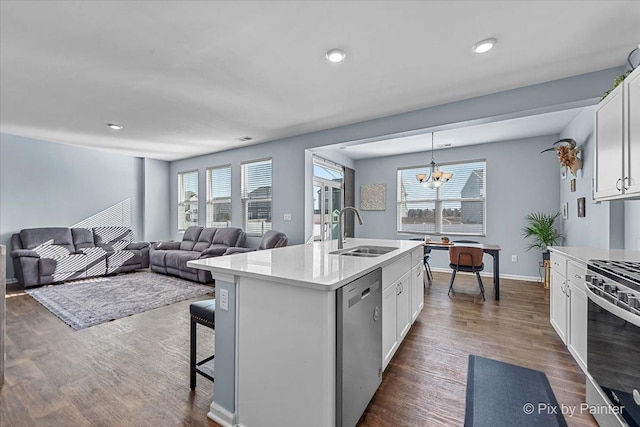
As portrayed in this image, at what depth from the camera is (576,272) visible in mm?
2021

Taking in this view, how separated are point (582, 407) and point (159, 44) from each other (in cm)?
404

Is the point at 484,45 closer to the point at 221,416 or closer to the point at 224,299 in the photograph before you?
the point at 224,299

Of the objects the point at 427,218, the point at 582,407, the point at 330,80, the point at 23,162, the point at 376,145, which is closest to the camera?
the point at 582,407

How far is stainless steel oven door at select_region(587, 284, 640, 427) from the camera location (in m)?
1.19

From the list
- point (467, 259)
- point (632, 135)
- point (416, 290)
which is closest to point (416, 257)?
point (416, 290)

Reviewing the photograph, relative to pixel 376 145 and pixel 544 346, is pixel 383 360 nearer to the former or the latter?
pixel 544 346

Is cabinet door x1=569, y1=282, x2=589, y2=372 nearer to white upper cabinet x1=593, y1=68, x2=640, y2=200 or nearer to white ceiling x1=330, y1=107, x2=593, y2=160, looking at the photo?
white upper cabinet x1=593, y1=68, x2=640, y2=200

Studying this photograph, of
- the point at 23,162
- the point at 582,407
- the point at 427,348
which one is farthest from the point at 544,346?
the point at 23,162

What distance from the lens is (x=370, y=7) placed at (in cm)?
191

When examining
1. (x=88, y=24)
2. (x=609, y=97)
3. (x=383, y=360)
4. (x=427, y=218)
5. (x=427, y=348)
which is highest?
(x=88, y=24)

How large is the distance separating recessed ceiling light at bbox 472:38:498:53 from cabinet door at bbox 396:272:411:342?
6.78 feet

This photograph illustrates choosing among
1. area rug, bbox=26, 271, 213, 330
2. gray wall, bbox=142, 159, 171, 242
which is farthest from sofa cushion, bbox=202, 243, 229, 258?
gray wall, bbox=142, 159, 171, 242

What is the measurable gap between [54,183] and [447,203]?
317 inches

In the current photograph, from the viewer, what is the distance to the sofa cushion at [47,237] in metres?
4.90
